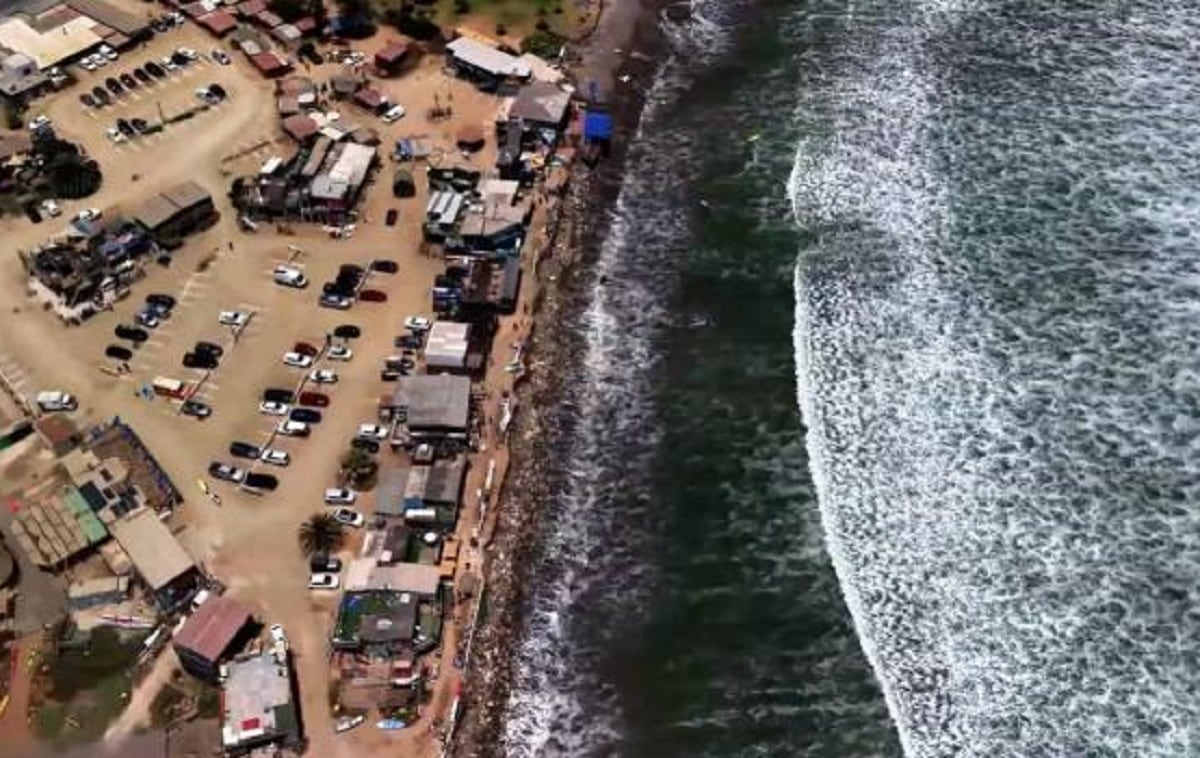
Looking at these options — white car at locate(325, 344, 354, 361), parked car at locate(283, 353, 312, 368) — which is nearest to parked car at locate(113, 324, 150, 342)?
parked car at locate(283, 353, 312, 368)

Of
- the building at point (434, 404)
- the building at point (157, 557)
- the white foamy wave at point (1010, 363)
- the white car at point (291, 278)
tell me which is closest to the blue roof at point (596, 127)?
the white foamy wave at point (1010, 363)

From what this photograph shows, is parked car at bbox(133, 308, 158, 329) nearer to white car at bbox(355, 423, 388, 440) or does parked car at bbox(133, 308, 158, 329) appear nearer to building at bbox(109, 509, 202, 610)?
building at bbox(109, 509, 202, 610)

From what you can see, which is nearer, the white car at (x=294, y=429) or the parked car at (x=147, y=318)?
the white car at (x=294, y=429)

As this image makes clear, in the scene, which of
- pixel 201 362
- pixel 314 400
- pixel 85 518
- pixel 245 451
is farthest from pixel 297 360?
pixel 85 518

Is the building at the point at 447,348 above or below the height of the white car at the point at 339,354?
above

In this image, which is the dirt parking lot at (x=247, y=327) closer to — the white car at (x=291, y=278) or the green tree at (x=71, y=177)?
the white car at (x=291, y=278)

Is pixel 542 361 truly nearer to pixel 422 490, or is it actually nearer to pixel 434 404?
pixel 434 404
